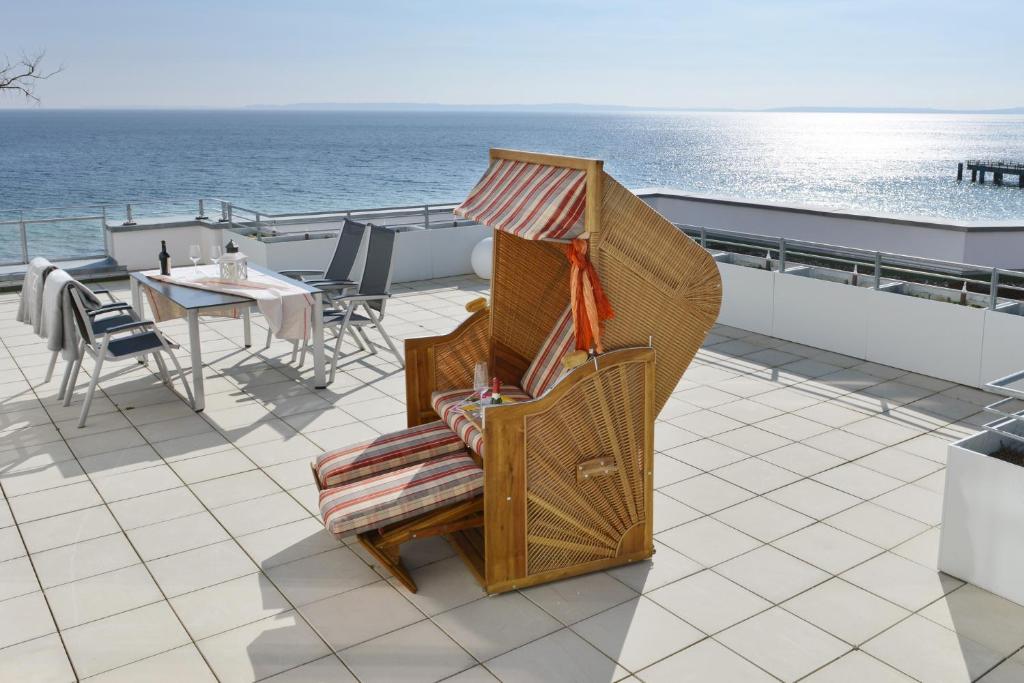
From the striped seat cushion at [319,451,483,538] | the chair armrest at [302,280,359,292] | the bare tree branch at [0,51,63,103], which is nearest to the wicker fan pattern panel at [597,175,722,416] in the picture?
the striped seat cushion at [319,451,483,538]

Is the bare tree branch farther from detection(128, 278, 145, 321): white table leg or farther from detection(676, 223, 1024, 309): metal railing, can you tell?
detection(676, 223, 1024, 309): metal railing

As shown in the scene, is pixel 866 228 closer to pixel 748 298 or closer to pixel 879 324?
pixel 748 298

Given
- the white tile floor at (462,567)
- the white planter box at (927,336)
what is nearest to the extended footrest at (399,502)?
the white tile floor at (462,567)

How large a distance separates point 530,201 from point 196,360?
3109 millimetres

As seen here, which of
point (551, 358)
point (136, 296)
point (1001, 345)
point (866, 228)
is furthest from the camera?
point (866, 228)

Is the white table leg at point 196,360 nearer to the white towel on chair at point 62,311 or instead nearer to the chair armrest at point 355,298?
the white towel on chair at point 62,311

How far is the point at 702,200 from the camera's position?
41.0 ft

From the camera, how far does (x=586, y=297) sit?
3.75m

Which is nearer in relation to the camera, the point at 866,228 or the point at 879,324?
the point at 879,324

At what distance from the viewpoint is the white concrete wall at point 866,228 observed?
10695 mm

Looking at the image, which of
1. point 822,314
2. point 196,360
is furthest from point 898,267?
point 196,360

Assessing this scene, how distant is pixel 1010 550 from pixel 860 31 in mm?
94871

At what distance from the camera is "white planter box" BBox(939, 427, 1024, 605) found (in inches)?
148

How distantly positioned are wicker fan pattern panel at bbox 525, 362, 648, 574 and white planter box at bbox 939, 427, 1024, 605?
1.30m
